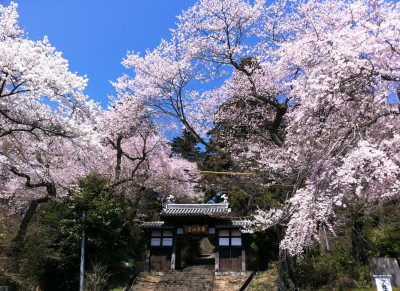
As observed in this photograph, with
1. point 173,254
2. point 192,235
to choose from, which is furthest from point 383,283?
point 173,254

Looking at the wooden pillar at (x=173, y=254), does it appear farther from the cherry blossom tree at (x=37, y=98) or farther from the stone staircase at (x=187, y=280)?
the cherry blossom tree at (x=37, y=98)

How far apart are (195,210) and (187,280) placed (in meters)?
4.13

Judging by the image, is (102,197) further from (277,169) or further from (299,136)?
(299,136)

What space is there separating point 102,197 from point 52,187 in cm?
248

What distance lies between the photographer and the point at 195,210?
19969 mm

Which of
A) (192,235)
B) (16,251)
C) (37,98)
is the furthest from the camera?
(192,235)

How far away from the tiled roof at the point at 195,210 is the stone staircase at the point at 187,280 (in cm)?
302

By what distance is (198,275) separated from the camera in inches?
697

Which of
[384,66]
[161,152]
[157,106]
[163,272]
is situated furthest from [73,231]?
[384,66]

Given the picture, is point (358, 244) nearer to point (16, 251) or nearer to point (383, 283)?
point (383, 283)

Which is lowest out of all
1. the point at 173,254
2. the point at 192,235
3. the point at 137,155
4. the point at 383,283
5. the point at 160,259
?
the point at 383,283

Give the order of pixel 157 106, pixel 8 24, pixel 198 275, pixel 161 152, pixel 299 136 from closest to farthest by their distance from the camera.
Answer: pixel 299 136 → pixel 8 24 → pixel 157 106 → pixel 198 275 → pixel 161 152

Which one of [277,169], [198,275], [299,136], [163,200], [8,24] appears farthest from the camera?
[163,200]

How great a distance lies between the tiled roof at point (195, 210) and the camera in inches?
749
